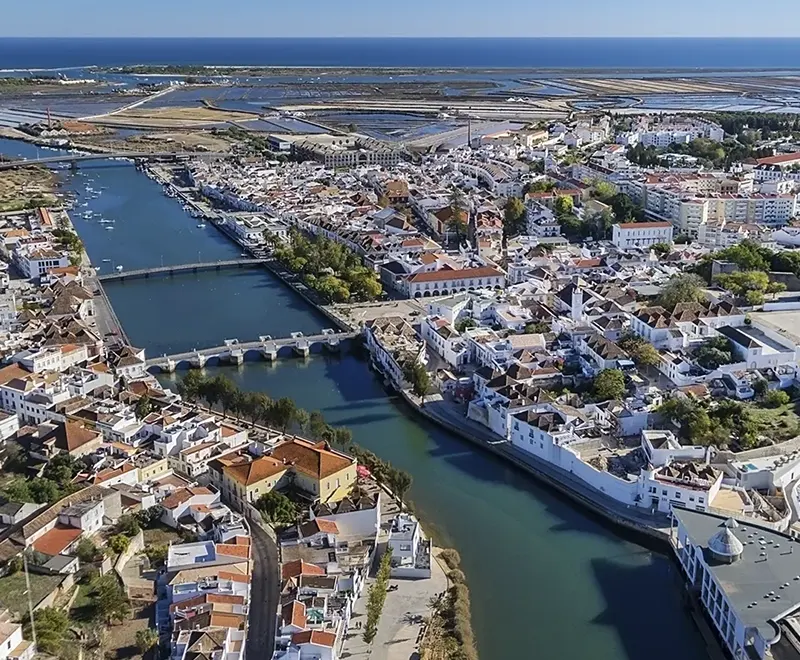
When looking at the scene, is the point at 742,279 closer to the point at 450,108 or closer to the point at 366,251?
the point at 366,251

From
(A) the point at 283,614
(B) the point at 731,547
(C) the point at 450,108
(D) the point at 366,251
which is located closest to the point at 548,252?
(D) the point at 366,251

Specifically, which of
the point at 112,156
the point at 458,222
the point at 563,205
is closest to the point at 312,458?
the point at 458,222

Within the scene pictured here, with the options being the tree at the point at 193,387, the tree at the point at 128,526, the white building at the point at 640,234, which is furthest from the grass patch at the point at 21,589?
the white building at the point at 640,234

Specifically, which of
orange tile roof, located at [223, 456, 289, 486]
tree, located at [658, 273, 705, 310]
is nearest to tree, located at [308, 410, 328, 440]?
orange tile roof, located at [223, 456, 289, 486]

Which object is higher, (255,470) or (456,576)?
(255,470)

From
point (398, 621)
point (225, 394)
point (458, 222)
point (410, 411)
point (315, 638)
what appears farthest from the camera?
point (458, 222)

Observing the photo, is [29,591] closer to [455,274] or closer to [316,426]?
[316,426]
